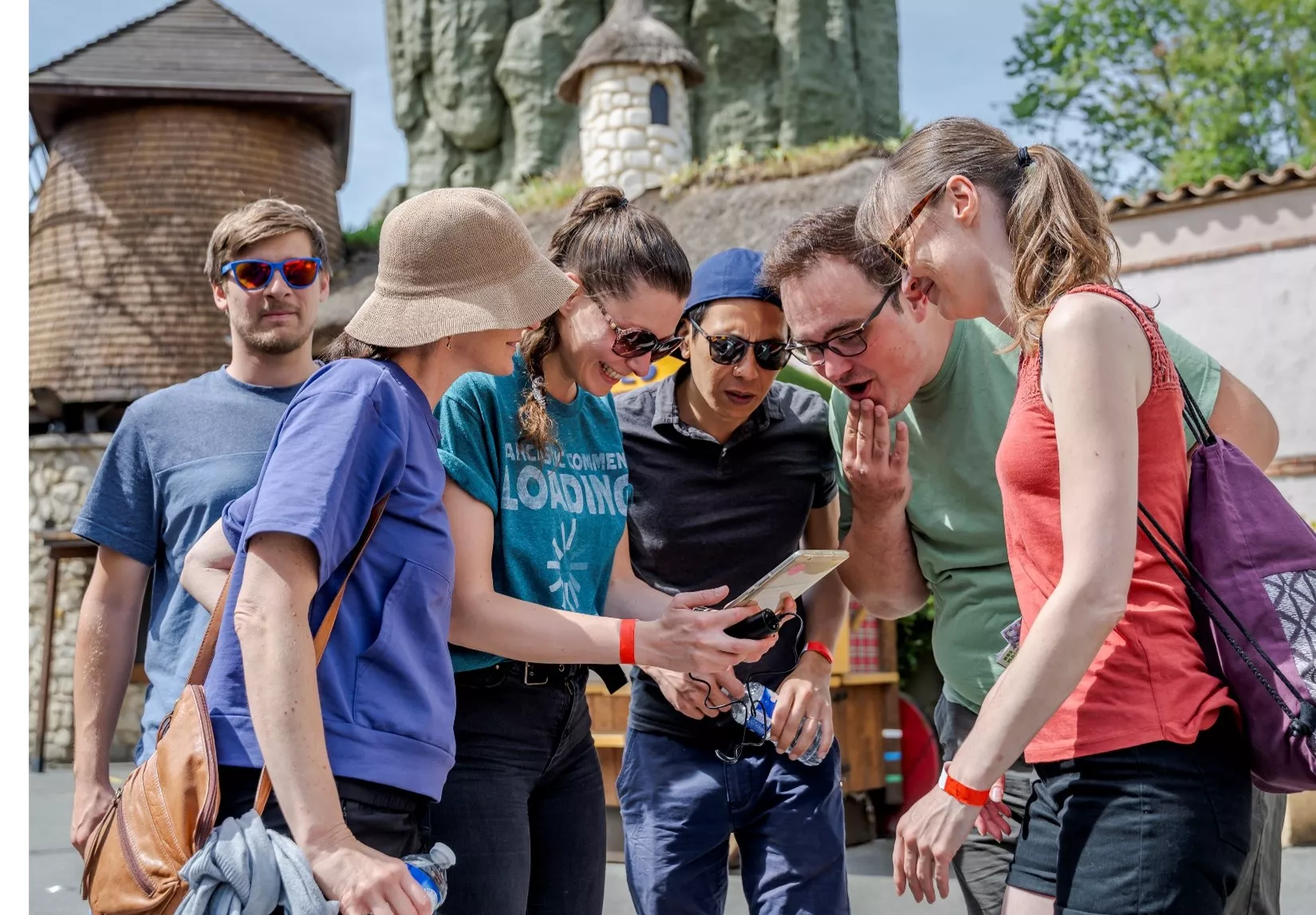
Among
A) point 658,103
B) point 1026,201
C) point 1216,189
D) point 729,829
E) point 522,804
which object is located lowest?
point 729,829

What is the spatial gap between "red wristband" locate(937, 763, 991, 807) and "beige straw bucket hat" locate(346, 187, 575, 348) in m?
0.98

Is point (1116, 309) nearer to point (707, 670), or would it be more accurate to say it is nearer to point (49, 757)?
point (707, 670)

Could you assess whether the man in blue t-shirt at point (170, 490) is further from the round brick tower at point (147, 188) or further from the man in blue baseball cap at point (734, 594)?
the round brick tower at point (147, 188)

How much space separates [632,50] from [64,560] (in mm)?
11131

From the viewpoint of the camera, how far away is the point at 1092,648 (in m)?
1.72

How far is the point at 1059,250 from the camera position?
1890 mm

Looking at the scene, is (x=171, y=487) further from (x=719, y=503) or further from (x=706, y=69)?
(x=706, y=69)

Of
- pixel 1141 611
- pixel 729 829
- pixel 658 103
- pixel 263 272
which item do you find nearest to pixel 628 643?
pixel 729 829

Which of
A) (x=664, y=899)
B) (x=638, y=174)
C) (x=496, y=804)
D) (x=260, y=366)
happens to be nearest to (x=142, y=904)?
(x=496, y=804)

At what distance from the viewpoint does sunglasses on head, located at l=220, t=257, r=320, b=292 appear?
346 cm

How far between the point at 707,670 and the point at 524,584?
393 mm

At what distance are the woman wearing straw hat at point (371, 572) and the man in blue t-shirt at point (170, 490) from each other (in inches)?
48.0

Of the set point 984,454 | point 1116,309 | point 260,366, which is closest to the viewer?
point 1116,309

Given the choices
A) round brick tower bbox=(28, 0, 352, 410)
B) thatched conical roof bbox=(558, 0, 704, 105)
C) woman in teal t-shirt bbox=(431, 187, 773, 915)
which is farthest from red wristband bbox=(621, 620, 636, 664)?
thatched conical roof bbox=(558, 0, 704, 105)
